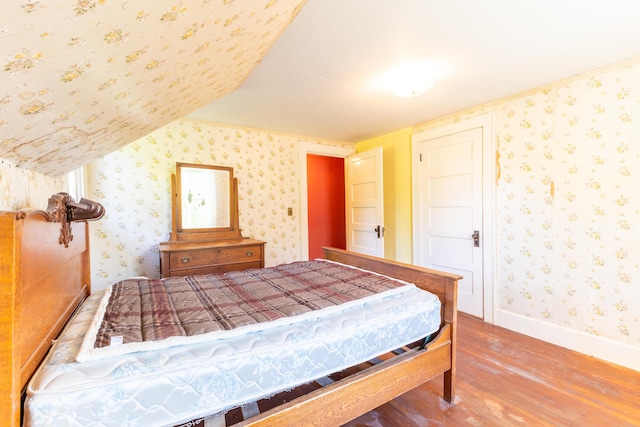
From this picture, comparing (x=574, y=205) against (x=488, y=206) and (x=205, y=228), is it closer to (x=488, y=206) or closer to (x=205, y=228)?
(x=488, y=206)

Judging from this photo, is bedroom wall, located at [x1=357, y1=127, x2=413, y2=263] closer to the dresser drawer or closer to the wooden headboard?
the dresser drawer

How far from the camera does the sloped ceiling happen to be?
23.3 inches

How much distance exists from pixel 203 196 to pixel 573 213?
3372 mm

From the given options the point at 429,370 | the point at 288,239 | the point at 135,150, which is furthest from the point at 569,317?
the point at 135,150

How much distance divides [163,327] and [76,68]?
913mm

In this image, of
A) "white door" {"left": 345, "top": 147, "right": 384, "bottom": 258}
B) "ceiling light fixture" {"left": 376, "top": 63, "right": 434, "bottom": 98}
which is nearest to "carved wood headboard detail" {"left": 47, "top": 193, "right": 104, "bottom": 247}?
"ceiling light fixture" {"left": 376, "top": 63, "right": 434, "bottom": 98}

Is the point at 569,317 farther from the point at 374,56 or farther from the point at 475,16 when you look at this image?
the point at 374,56

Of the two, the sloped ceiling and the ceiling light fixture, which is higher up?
the ceiling light fixture

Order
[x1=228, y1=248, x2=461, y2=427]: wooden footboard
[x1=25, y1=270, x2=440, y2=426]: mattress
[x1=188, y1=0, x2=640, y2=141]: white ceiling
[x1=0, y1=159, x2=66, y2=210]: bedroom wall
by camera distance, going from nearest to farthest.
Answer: [x1=25, y1=270, x2=440, y2=426]: mattress
[x1=0, y1=159, x2=66, y2=210]: bedroom wall
[x1=228, y1=248, x2=461, y2=427]: wooden footboard
[x1=188, y1=0, x2=640, y2=141]: white ceiling

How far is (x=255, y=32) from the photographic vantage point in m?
1.33

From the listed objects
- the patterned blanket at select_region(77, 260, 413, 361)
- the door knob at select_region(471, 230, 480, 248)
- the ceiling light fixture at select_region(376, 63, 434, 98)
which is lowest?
the patterned blanket at select_region(77, 260, 413, 361)

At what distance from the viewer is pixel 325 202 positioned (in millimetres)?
4969

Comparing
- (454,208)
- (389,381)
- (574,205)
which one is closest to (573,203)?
(574,205)

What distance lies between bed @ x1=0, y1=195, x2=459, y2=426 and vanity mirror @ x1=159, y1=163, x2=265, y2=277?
2.66ft
